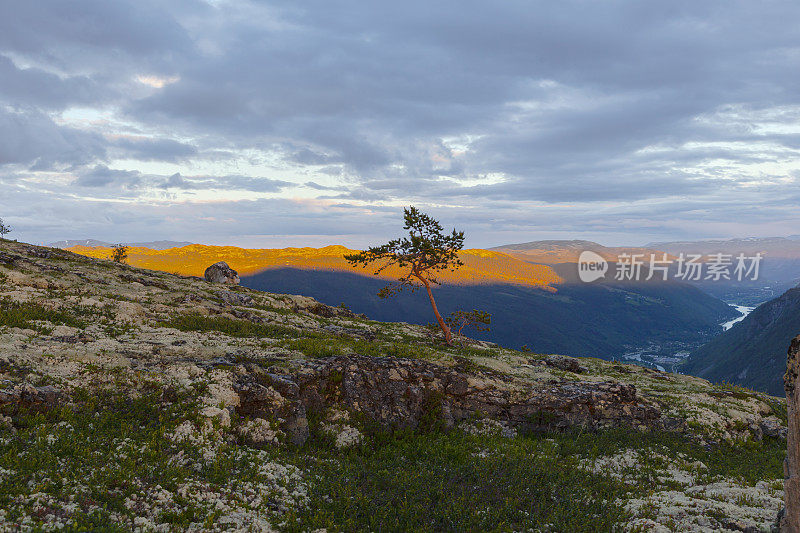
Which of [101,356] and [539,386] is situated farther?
Answer: [539,386]

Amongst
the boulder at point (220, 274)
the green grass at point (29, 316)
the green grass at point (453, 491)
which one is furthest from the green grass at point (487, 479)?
the boulder at point (220, 274)

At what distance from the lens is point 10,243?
52.5 metres

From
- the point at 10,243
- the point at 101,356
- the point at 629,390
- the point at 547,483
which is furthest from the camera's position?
the point at 10,243

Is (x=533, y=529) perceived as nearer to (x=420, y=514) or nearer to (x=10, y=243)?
(x=420, y=514)

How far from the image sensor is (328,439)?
17328mm

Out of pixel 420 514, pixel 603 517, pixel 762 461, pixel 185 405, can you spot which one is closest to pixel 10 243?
pixel 185 405

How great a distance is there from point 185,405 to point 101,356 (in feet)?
19.0

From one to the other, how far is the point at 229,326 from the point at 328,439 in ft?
54.7

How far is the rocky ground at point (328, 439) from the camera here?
11.1m

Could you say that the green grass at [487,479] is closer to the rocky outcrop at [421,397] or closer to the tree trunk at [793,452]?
the rocky outcrop at [421,397]

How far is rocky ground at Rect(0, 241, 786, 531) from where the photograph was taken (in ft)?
36.6

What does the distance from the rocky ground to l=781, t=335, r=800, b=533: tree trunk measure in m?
1.16

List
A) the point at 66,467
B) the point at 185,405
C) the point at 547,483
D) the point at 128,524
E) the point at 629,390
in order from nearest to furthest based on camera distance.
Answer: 1. the point at 128,524
2. the point at 66,467
3. the point at 547,483
4. the point at 185,405
5. the point at 629,390

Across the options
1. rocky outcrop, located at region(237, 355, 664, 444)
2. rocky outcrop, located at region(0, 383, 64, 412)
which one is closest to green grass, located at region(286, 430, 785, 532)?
rocky outcrop, located at region(237, 355, 664, 444)
